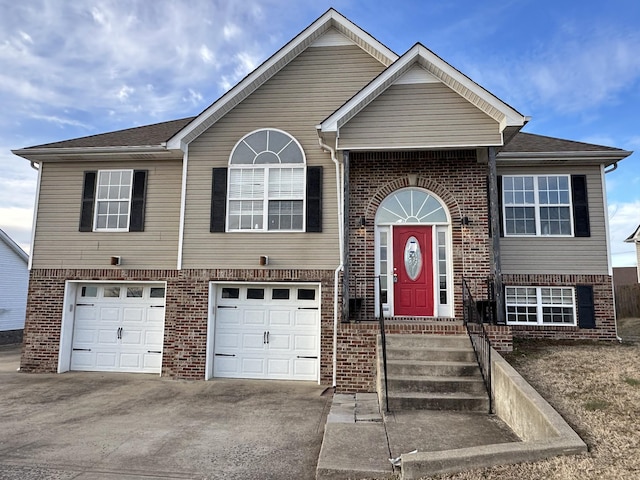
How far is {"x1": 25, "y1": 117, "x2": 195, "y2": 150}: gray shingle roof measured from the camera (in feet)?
32.6

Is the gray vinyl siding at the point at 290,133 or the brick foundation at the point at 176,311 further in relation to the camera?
the gray vinyl siding at the point at 290,133

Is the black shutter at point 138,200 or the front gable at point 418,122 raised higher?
the front gable at point 418,122

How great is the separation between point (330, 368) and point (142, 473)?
4661 mm

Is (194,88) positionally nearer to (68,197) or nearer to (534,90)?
(68,197)

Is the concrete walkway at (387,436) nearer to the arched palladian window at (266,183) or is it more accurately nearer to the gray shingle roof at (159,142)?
the arched palladian window at (266,183)

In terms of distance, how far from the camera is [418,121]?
8008mm

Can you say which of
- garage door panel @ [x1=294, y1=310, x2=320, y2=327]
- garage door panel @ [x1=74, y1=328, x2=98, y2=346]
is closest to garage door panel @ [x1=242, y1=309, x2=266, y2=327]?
garage door panel @ [x1=294, y1=310, x2=320, y2=327]

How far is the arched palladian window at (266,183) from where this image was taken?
9055mm

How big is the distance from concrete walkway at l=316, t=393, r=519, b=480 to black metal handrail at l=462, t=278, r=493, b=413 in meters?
0.68

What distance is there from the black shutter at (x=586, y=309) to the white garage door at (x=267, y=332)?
6.16 m

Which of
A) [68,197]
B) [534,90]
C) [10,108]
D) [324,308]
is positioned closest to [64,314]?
[68,197]

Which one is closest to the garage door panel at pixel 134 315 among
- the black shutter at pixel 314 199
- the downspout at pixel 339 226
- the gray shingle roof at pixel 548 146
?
the black shutter at pixel 314 199

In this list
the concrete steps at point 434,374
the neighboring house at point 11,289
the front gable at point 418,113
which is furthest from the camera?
the neighboring house at point 11,289

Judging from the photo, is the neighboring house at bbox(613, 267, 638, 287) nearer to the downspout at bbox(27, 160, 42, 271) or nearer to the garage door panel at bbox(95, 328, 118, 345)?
the garage door panel at bbox(95, 328, 118, 345)
